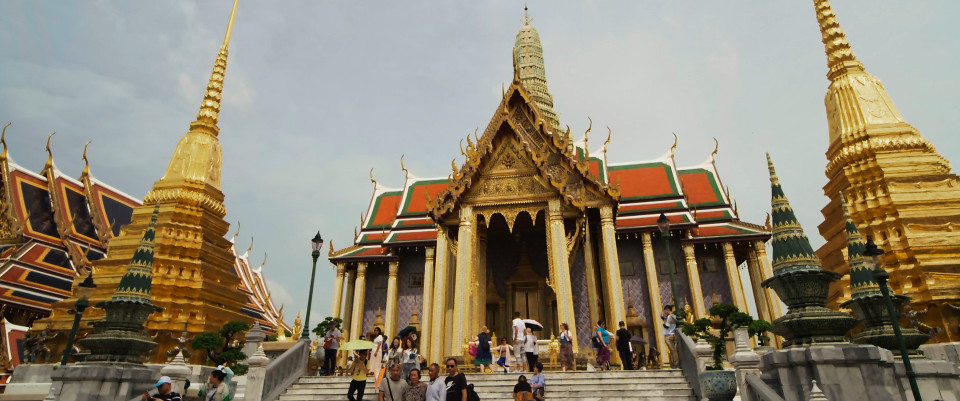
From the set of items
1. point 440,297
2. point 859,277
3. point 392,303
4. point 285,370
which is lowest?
point 285,370

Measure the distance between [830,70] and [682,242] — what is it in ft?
23.8

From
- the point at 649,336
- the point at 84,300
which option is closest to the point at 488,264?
the point at 649,336

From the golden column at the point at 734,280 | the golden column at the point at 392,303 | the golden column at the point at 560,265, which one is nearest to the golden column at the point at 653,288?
the golden column at the point at 734,280

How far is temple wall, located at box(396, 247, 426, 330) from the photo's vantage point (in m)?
18.7

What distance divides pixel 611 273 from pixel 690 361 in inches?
190

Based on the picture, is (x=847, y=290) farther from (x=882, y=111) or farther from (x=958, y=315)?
(x=882, y=111)

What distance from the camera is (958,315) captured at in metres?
10.5

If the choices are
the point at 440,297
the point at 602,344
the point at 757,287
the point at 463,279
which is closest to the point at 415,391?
the point at 602,344

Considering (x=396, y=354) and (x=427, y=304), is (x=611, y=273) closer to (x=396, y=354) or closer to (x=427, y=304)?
(x=427, y=304)

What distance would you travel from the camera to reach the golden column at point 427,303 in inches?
620

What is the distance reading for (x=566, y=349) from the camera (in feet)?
34.7

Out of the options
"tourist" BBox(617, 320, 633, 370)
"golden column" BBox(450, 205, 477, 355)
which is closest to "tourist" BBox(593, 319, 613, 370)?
"tourist" BBox(617, 320, 633, 370)

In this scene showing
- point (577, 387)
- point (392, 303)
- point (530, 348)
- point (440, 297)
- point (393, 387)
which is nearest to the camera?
point (393, 387)

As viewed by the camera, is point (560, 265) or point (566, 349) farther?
point (560, 265)
